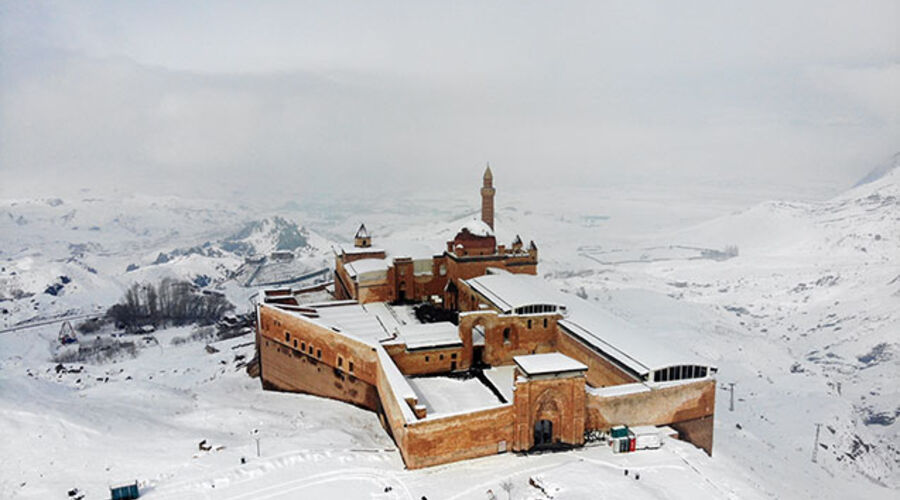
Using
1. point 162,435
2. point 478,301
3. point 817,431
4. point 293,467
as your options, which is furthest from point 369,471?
point 817,431

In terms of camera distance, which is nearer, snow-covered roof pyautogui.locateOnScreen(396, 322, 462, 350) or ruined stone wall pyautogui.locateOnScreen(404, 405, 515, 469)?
ruined stone wall pyautogui.locateOnScreen(404, 405, 515, 469)

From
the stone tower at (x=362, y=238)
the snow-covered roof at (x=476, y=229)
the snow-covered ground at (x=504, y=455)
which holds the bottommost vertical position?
the snow-covered ground at (x=504, y=455)

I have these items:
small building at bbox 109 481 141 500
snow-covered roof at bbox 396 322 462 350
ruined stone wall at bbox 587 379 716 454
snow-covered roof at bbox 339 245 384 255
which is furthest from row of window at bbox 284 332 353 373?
ruined stone wall at bbox 587 379 716 454

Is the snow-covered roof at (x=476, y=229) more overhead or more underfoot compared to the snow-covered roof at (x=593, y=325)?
more overhead

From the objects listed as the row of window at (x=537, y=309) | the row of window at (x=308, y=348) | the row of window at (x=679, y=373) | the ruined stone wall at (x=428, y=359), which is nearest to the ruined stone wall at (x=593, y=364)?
the row of window at (x=679, y=373)

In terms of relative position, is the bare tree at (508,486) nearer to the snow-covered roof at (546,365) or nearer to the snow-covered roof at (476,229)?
the snow-covered roof at (546,365)

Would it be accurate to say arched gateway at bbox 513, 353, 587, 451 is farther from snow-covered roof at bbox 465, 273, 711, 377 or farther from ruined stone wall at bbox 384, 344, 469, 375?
ruined stone wall at bbox 384, 344, 469, 375
